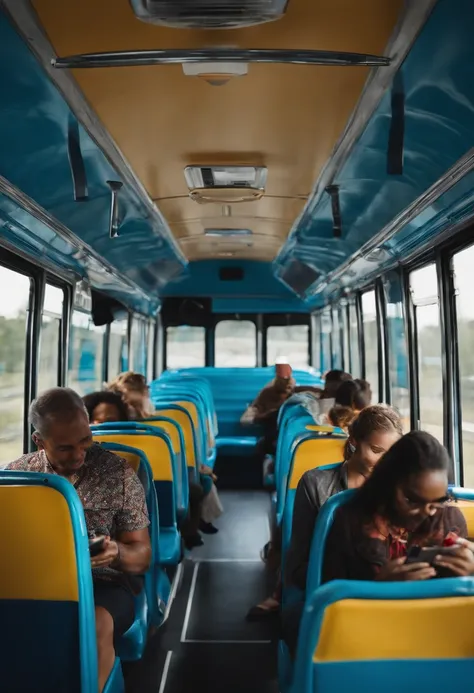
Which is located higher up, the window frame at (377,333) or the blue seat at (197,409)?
the window frame at (377,333)

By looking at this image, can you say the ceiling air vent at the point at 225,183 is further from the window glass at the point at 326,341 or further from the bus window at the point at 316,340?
the bus window at the point at 316,340

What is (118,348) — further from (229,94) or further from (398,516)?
(398,516)

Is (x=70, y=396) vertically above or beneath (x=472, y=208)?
beneath

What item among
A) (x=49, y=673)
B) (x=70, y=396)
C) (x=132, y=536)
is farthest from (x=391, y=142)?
(x=49, y=673)

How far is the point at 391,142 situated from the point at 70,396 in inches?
69.4

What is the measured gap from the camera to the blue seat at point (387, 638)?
4.33 ft

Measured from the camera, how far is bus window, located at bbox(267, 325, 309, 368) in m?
10.6

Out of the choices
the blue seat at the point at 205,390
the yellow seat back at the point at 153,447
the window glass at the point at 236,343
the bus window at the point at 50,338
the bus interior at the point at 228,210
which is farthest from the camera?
the window glass at the point at 236,343

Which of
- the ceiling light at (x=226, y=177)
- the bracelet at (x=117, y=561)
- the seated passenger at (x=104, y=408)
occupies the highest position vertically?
the ceiling light at (x=226, y=177)

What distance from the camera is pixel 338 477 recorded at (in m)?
2.67

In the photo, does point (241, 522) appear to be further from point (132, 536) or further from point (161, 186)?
point (132, 536)

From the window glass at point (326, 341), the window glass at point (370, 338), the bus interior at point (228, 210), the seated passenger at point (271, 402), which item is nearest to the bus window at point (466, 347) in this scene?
the bus interior at point (228, 210)

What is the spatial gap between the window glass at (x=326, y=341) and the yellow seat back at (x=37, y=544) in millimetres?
7672

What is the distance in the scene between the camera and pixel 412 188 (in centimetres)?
370
